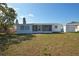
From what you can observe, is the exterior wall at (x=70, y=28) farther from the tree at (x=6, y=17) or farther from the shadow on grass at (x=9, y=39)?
the tree at (x=6, y=17)

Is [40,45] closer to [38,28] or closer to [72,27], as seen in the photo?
[38,28]

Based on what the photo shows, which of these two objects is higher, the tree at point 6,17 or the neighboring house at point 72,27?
the tree at point 6,17

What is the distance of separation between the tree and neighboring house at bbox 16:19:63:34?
17 cm

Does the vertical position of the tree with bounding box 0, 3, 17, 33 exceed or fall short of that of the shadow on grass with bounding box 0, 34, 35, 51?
it exceeds it

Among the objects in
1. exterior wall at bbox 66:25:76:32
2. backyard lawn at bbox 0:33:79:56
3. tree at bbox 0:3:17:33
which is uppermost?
tree at bbox 0:3:17:33

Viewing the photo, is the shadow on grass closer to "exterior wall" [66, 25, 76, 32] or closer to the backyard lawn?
the backyard lawn

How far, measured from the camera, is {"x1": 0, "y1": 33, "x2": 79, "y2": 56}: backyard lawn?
9656mm

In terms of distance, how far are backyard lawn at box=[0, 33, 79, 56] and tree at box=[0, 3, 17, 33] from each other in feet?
0.72

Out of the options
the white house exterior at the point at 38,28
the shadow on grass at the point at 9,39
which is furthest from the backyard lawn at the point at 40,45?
the white house exterior at the point at 38,28

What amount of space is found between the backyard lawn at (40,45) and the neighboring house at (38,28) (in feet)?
0.45

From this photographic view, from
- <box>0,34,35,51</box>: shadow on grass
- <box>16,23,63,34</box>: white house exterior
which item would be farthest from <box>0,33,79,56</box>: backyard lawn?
<box>16,23,63,34</box>: white house exterior

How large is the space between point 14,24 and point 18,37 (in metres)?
0.30

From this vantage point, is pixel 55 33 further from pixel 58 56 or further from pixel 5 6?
pixel 5 6

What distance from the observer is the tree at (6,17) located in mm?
9680
